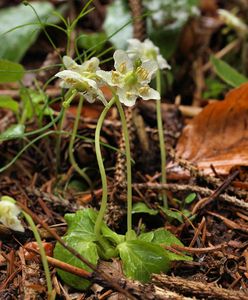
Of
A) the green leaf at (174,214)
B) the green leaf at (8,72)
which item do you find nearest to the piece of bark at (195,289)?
the green leaf at (174,214)

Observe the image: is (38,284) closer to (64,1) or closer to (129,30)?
(129,30)

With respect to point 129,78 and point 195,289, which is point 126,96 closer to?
point 129,78

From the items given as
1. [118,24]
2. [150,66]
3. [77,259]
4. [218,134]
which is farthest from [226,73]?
[77,259]

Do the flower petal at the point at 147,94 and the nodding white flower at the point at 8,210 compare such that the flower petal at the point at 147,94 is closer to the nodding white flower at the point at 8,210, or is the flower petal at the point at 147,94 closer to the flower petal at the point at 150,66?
the flower petal at the point at 150,66

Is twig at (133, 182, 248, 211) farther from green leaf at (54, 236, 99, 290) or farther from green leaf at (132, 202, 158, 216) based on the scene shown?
green leaf at (54, 236, 99, 290)

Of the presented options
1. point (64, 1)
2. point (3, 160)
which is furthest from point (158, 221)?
point (64, 1)
